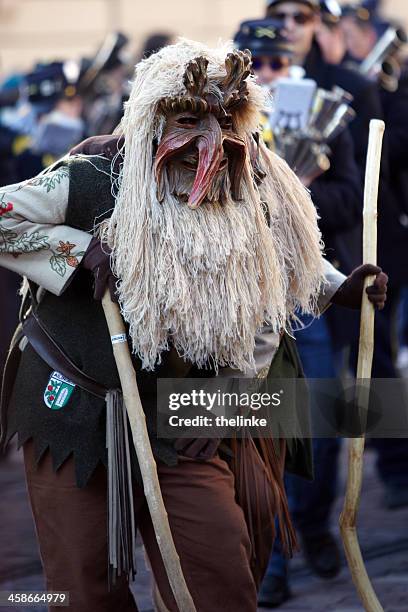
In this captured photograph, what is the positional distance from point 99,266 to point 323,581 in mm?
2108

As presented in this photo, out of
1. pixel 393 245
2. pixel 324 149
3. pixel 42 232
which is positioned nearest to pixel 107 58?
pixel 393 245

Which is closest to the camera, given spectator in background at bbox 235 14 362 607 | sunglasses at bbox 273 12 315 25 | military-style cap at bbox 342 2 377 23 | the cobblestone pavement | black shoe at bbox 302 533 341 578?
the cobblestone pavement

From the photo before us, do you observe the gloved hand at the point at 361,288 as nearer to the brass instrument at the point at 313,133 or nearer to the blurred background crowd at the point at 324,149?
the blurred background crowd at the point at 324,149

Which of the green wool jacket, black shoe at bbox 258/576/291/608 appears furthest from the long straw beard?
black shoe at bbox 258/576/291/608

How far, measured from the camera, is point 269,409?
3.53 m

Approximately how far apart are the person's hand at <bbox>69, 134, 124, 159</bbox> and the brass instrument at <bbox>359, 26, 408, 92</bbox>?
3212mm

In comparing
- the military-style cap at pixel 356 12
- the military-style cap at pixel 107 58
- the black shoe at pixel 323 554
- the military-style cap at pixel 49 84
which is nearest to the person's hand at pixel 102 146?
the black shoe at pixel 323 554

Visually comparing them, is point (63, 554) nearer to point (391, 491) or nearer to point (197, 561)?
point (197, 561)

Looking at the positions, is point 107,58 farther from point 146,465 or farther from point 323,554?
point 146,465

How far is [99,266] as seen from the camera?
10.3 ft

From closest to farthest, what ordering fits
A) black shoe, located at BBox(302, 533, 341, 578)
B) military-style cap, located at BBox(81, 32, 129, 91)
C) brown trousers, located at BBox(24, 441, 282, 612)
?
brown trousers, located at BBox(24, 441, 282, 612) < black shoe, located at BBox(302, 533, 341, 578) < military-style cap, located at BBox(81, 32, 129, 91)

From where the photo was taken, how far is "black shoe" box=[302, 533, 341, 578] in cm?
480

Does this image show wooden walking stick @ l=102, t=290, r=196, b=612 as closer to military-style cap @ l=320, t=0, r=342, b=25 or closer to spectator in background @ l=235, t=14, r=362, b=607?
spectator in background @ l=235, t=14, r=362, b=607

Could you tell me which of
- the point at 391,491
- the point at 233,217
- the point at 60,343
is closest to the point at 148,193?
the point at 233,217
